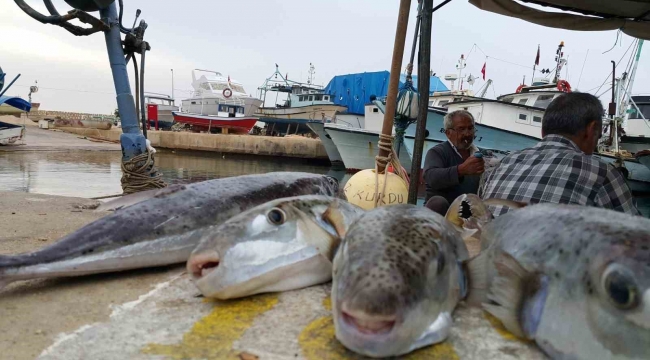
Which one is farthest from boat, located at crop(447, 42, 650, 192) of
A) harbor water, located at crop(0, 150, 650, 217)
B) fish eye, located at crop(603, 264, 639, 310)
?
fish eye, located at crop(603, 264, 639, 310)

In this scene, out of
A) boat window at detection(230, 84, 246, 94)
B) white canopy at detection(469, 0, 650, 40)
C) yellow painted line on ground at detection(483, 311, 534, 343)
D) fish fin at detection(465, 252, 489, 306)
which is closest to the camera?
yellow painted line on ground at detection(483, 311, 534, 343)

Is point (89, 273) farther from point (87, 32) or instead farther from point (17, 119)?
point (17, 119)

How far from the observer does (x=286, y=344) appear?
1.44 metres

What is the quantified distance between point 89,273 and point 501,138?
1329 centimetres

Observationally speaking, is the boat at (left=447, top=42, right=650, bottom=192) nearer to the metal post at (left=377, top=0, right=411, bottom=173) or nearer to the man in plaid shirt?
the metal post at (left=377, top=0, right=411, bottom=173)

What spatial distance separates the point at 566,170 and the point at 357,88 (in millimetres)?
29803

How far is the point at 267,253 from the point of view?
176 centimetres

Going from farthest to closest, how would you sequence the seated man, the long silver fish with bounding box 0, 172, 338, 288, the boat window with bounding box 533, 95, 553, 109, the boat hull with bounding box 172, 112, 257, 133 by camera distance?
1. the boat hull with bounding box 172, 112, 257, 133
2. the boat window with bounding box 533, 95, 553, 109
3. the seated man
4. the long silver fish with bounding box 0, 172, 338, 288

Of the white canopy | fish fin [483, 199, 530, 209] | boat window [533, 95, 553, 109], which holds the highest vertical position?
the white canopy

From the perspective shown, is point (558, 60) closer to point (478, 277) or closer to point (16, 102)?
point (478, 277)

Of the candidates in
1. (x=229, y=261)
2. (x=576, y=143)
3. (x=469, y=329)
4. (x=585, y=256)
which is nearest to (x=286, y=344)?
(x=229, y=261)

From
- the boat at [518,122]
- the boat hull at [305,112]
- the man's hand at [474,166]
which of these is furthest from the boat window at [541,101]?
the boat hull at [305,112]

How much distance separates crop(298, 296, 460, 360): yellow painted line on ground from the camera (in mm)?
1340

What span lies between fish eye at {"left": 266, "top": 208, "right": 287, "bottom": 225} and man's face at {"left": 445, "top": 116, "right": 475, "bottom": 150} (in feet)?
10.7
